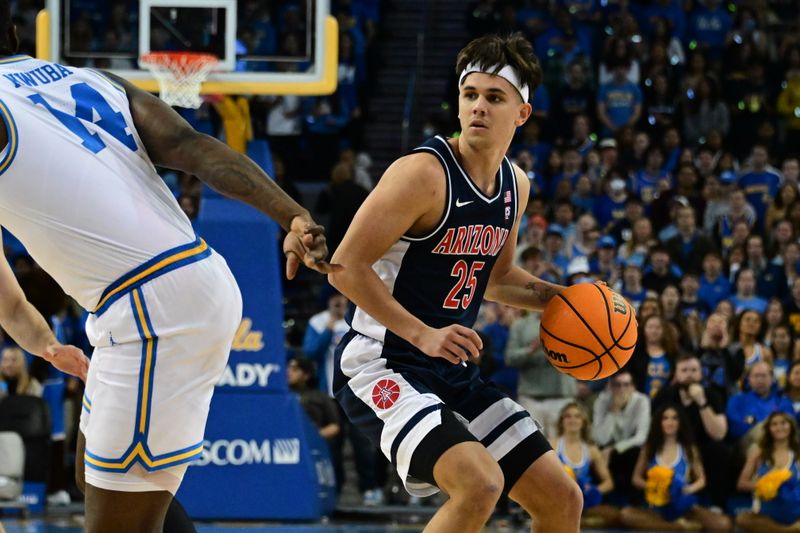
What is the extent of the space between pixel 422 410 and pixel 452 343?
15.8 inches

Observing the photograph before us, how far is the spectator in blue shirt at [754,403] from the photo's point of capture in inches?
394

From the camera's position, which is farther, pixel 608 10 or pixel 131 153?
pixel 608 10

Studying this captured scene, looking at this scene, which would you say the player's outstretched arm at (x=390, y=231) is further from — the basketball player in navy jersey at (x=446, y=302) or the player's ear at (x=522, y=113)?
the player's ear at (x=522, y=113)

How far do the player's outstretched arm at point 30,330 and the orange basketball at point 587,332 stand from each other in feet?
6.06

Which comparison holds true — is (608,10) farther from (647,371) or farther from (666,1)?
(647,371)

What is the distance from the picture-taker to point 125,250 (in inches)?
129

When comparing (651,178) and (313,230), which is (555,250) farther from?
(313,230)

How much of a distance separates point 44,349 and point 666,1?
46.2 ft

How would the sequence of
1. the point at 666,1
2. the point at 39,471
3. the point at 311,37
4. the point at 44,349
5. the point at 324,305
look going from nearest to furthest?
the point at 44,349
the point at 311,37
the point at 39,471
the point at 324,305
the point at 666,1

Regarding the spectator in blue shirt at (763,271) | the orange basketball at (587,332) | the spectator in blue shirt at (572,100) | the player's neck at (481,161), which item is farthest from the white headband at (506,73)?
the spectator in blue shirt at (572,100)

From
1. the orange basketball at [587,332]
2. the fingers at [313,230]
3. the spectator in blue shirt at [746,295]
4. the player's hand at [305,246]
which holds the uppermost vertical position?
the fingers at [313,230]

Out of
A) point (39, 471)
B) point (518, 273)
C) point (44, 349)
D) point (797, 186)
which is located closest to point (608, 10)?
point (797, 186)

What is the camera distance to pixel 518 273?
521 centimetres

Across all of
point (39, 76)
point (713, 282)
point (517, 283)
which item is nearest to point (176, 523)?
point (39, 76)
